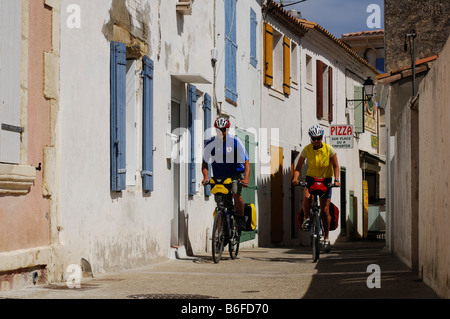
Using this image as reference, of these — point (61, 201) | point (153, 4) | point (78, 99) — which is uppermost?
point (153, 4)

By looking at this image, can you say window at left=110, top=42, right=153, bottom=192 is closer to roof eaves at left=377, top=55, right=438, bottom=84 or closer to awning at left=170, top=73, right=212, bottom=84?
awning at left=170, top=73, right=212, bottom=84

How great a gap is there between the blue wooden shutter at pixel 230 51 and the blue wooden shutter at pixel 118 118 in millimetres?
6542

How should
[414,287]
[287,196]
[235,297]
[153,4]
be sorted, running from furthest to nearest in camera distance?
[287,196] → [153,4] → [414,287] → [235,297]

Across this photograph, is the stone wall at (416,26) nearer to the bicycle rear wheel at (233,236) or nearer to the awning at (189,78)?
the awning at (189,78)

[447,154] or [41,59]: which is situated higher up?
[41,59]

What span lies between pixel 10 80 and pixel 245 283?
9.40 feet

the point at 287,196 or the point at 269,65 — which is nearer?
the point at 269,65

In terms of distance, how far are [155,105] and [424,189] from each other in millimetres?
4938

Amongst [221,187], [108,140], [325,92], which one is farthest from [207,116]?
[325,92]

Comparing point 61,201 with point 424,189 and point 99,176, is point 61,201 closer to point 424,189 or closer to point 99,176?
point 99,176

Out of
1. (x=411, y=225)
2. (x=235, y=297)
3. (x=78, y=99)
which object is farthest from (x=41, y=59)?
(x=411, y=225)

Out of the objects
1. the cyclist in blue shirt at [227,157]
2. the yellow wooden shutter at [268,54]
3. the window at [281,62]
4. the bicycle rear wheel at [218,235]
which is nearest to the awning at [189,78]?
the cyclist in blue shirt at [227,157]

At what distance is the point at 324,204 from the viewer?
1191cm

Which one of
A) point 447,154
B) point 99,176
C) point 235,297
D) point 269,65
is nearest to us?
point 447,154
